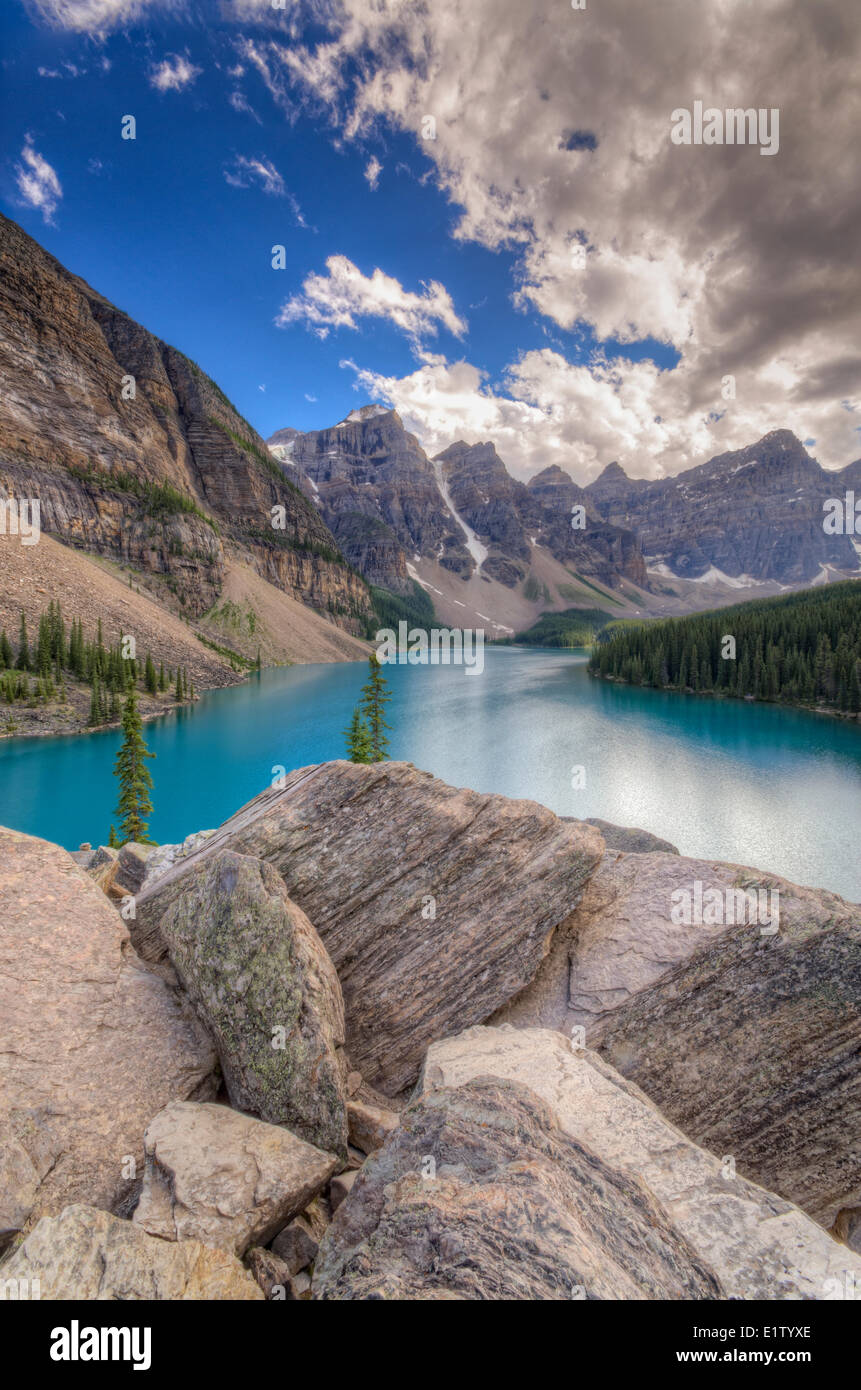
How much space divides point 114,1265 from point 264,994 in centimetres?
347

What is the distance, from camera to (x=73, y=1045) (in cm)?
773

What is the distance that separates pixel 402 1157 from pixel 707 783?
155ft

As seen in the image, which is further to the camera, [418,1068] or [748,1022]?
[418,1068]

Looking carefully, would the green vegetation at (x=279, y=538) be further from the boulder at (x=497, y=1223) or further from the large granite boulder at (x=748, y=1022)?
the boulder at (x=497, y=1223)

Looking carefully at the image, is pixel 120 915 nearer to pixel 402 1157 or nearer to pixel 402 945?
pixel 402 945

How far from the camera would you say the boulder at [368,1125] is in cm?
783

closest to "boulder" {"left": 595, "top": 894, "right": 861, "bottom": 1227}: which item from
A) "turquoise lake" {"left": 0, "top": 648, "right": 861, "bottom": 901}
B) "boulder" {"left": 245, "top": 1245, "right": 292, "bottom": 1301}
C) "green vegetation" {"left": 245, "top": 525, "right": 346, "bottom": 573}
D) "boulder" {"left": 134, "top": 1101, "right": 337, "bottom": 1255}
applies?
"boulder" {"left": 134, "top": 1101, "right": 337, "bottom": 1255}

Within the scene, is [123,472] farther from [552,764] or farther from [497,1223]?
[497,1223]

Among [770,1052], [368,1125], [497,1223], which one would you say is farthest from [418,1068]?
[770,1052]

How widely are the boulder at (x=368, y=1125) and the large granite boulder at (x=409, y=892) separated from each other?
1316 millimetres

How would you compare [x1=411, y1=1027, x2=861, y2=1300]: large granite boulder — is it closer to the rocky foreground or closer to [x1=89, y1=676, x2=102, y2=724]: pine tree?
the rocky foreground
